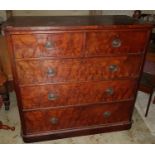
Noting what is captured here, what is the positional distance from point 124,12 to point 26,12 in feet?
5.86

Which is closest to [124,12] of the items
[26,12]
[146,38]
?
[26,12]

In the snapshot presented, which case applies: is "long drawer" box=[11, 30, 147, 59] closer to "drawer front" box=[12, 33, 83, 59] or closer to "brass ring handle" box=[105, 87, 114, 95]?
"drawer front" box=[12, 33, 83, 59]

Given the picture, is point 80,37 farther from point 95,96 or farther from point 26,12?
point 26,12

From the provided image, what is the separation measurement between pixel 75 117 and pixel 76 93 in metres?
0.30

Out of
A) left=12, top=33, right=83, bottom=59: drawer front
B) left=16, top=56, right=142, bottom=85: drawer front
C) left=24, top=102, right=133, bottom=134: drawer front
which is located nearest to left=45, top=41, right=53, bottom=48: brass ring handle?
left=12, top=33, right=83, bottom=59: drawer front

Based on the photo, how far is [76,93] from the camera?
1.70 m

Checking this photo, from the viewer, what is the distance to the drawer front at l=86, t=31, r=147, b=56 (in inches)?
56.9

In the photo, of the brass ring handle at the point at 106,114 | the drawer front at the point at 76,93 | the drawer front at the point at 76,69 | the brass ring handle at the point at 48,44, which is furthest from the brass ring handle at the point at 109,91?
the brass ring handle at the point at 48,44

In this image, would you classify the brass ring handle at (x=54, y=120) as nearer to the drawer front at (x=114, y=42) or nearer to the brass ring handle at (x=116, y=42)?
the drawer front at (x=114, y=42)

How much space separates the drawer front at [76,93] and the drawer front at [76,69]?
7 cm

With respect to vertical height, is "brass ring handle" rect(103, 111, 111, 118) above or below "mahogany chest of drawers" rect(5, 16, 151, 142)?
below

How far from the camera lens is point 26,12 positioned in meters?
3.28

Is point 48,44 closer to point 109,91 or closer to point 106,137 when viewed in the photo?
point 109,91

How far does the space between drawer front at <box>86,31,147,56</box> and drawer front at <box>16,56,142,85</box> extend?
0.23 feet
